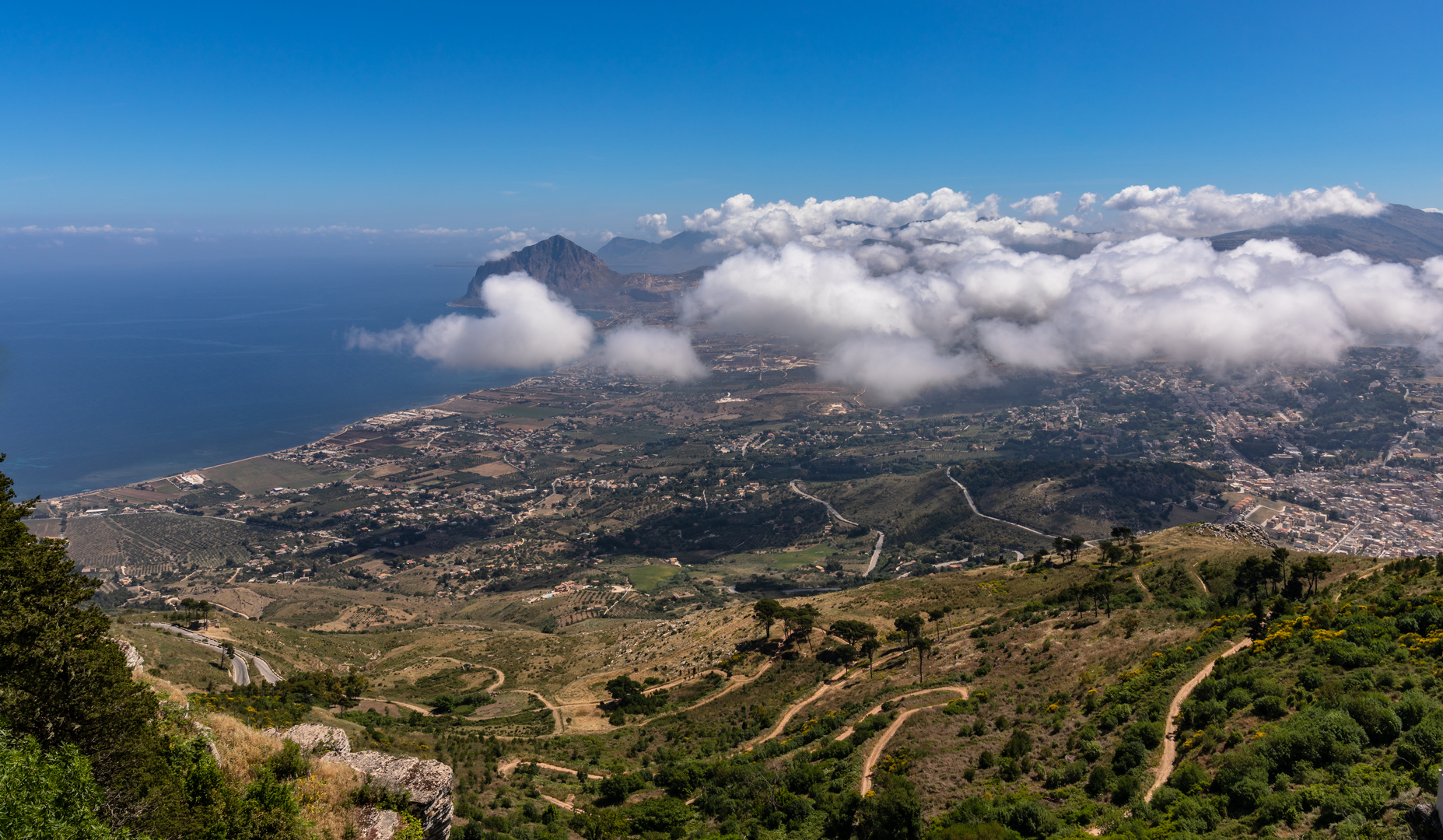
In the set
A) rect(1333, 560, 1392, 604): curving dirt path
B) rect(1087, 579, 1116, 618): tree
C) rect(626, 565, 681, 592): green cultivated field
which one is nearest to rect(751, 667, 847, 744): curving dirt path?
rect(1087, 579, 1116, 618): tree

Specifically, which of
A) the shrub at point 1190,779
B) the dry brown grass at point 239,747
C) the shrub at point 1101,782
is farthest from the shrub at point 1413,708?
the dry brown grass at point 239,747

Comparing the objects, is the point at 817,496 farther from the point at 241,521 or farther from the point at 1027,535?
the point at 241,521

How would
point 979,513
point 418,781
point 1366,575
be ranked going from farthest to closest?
point 979,513, point 1366,575, point 418,781

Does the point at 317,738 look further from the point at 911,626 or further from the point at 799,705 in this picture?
the point at 911,626

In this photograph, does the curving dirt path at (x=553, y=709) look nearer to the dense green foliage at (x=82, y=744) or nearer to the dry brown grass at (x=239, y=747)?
the dry brown grass at (x=239, y=747)

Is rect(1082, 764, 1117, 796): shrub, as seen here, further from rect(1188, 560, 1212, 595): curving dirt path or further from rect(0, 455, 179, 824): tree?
rect(1188, 560, 1212, 595): curving dirt path

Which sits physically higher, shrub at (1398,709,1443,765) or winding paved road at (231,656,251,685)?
shrub at (1398,709,1443,765)

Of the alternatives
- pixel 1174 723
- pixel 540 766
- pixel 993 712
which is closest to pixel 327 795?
pixel 540 766
